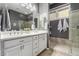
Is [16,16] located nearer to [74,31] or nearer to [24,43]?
[24,43]

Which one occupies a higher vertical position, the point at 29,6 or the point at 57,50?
the point at 29,6

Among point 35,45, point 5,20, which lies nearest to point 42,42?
point 35,45

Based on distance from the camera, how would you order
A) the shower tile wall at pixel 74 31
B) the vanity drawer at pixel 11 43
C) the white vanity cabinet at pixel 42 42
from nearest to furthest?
the vanity drawer at pixel 11 43 → the shower tile wall at pixel 74 31 → the white vanity cabinet at pixel 42 42

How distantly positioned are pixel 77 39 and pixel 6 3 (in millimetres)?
1302

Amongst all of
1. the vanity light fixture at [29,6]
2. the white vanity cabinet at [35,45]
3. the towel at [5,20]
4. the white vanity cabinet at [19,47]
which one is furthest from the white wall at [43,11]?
the towel at [5,20]

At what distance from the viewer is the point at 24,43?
1600 mm

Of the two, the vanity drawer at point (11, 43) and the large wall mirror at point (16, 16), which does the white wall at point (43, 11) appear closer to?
the large wall mirror at point (16, 16)

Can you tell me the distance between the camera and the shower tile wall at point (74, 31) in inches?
64.1

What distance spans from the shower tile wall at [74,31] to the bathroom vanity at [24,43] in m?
0.46

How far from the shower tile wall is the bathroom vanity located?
0.46 meters

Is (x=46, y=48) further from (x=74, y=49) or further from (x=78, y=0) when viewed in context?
(x=78, y=0)

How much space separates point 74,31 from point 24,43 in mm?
864

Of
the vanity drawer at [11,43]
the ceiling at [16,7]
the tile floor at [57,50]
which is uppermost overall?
the ceiling at [16,7]

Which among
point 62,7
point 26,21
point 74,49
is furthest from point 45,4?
point 74,49
